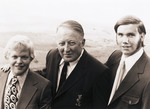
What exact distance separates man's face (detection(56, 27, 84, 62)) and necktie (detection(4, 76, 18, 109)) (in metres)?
0.43

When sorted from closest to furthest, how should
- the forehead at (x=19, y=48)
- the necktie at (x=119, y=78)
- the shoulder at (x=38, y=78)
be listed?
1. the forehead at (x=19, y=48)
2. the shoulder at (x=38, y=78)
3. the necktie at (x=119, y=78)

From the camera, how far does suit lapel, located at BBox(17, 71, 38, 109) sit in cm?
180

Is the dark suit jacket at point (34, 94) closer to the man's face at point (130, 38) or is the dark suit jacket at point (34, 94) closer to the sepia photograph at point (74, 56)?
the sepia photograph at point (74, 56)

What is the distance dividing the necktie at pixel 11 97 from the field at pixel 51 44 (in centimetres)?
26

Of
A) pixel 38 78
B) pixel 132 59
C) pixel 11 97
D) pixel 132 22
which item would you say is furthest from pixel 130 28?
pixel 11 97

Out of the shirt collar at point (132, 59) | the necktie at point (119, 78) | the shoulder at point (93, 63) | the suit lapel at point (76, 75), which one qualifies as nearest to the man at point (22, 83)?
the suit lapel at point (76, 75)

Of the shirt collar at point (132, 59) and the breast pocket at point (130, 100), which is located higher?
the shirt collar at point (132, 59)

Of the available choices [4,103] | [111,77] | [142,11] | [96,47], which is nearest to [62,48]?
[96,47]

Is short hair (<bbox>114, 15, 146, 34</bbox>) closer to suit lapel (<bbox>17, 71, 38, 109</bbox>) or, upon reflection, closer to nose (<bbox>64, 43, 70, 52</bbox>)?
nose (<bbox>64, 43, 70, 52</bbox>)

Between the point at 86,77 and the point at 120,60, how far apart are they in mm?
309

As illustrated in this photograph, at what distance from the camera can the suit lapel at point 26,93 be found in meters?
1.80

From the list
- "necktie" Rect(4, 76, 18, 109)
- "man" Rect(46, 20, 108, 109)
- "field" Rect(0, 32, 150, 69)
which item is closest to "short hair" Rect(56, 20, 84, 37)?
"man" Rect(46, 20, 108, 109)

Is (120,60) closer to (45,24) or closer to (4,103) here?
(45,24)

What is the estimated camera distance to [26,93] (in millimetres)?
1813
